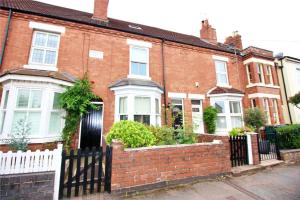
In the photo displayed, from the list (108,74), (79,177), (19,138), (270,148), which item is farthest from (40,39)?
(270,148)

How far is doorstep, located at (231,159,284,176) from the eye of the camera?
5.78 meters

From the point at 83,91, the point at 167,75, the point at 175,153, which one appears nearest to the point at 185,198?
the point at 175,153

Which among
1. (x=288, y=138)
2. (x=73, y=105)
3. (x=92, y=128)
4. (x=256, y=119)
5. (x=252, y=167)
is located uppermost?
(x=73, y=105)

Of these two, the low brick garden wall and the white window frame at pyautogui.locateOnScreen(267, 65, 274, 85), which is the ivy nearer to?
the low brick garden wall

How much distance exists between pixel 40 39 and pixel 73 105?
4.32 m

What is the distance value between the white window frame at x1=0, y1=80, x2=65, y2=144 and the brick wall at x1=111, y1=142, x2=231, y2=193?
4.43 metres

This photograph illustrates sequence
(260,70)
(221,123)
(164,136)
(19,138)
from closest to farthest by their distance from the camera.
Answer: (164,136)
(19,138)
(221,123)
(260,70)

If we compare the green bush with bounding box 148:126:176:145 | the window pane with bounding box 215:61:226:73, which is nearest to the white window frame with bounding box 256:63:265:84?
the window pane with bounding box 215:61:226:73

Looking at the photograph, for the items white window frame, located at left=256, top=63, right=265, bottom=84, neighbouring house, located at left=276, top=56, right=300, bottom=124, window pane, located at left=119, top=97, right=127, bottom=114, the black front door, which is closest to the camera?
the black front door

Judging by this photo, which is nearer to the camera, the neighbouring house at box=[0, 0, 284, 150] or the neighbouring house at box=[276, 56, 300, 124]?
the neighbouring house at box=[0, 0, 284, 150]

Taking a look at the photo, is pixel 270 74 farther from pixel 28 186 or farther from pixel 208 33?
pixel 28 186

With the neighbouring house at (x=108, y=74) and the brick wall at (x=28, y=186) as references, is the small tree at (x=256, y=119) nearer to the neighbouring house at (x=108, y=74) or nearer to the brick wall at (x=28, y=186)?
the neighbouring house at (x=108, y=74)

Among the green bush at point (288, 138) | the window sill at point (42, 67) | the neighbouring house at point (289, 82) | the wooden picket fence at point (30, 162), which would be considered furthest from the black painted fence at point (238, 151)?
the neighbouring house at point (289, 82)

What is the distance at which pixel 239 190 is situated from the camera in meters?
4.61
